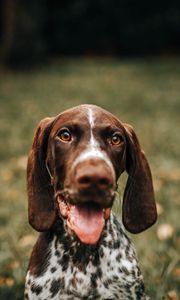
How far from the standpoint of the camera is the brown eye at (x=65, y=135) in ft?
11.9

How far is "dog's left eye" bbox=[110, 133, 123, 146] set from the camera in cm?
365

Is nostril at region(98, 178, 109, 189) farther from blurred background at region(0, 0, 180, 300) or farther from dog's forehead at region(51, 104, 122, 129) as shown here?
blurred background at region(0, 0, 180, 300)

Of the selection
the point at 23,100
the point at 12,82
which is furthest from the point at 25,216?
the point at 12,82

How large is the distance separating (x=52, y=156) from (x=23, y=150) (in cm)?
605

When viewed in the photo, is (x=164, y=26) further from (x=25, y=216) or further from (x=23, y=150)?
(x=25, y=216)

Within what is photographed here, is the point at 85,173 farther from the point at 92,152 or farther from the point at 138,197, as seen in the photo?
the point at 138,197

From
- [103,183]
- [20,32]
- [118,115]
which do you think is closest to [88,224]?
[103,183]

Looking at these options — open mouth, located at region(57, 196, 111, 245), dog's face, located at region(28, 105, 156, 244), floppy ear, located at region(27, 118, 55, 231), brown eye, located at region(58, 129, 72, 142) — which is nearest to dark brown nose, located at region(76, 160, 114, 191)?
dog's face, located at region(28, 105, 156, 244)

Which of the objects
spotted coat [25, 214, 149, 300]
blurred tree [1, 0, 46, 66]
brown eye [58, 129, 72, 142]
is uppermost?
blurred tree [1, 0, 46, 66]

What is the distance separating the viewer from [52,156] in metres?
3.68

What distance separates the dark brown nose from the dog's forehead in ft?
1.66

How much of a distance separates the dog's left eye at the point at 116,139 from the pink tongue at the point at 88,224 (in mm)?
464

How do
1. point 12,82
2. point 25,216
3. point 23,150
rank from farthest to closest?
point 12,82 → point 23,150 → point 25,216

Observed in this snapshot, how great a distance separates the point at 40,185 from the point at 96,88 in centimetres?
1390
